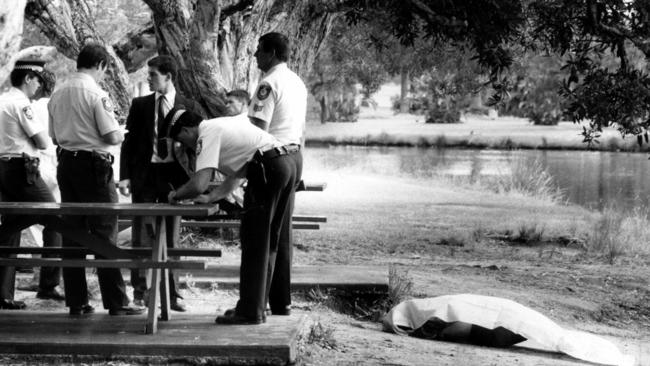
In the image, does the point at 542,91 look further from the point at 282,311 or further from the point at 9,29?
the point at 282,311

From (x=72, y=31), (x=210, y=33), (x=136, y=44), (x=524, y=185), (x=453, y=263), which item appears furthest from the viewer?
(x=524, y=185)

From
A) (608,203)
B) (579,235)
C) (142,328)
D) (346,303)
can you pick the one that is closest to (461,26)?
(346,303)

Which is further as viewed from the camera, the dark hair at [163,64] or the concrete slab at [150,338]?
the dark hair at [163,64]

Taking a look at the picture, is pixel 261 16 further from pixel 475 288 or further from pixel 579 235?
pixel 579 235

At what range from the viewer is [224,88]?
12.3 m

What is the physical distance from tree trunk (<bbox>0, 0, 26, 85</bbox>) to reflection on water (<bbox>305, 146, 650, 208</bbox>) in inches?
720

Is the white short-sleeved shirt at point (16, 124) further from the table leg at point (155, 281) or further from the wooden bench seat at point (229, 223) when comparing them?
the table leg at point (155, 281)

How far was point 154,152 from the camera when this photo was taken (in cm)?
794

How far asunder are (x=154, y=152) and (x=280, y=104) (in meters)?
1.37

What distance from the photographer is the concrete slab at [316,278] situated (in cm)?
889

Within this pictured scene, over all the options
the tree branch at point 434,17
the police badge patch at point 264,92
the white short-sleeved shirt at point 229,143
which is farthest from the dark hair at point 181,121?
the tree branch at point 434,17

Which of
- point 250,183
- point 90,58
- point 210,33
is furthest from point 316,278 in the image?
point 210,33

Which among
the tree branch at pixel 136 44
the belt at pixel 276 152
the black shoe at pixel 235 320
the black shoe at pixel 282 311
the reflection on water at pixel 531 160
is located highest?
the tree branch at pixel 136 44

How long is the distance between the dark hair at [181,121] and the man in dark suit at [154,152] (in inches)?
4.4
